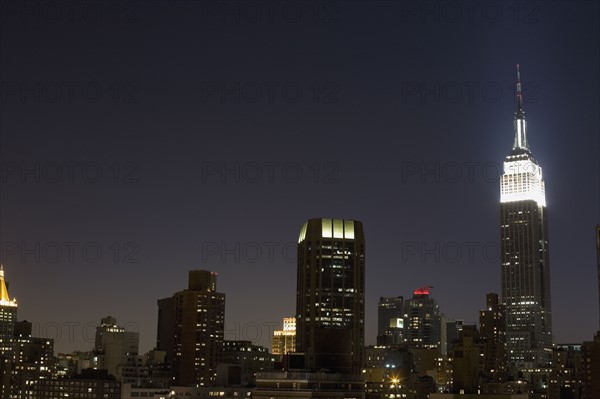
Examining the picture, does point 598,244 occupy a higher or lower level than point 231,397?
higher

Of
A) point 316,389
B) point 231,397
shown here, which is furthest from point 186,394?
point 316,389

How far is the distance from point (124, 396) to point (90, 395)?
7.06m

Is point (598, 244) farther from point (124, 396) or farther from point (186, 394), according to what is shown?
point (124, 396)

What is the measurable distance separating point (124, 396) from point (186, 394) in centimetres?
1321

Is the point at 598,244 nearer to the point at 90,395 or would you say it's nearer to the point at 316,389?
the point at 316,389

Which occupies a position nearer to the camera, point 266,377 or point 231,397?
point 266,377

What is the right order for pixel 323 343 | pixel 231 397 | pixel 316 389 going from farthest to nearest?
1. pixel 231 397
2. pixel 323 343
3. pixel 316 389

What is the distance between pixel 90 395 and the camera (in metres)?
200

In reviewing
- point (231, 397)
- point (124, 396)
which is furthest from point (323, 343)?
point (124, 396)

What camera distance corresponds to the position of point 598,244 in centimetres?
19962

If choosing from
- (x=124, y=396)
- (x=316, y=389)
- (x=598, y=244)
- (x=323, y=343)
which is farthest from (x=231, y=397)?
(x=598, y=244)

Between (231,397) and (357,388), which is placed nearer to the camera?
(357,388)

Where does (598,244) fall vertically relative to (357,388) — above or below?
above

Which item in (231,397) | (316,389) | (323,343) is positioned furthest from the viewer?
(231,397)
